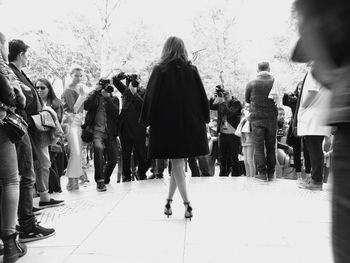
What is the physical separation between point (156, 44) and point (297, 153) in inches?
622

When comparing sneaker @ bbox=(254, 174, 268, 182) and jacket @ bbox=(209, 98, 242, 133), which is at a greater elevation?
jacket @ bbox=(209, 98, 242, 133)

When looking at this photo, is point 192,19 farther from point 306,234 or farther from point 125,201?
point 306,234

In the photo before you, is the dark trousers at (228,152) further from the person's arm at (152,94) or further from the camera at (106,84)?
the person's arm at (152,94)

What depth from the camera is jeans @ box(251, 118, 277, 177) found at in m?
7.15

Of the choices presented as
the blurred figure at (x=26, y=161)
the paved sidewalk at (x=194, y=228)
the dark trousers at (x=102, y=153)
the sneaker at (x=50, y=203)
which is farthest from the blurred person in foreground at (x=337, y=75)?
the dark trousers at (x=102, y=153)

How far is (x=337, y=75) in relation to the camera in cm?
109

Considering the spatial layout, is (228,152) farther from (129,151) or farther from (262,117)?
(129,151)

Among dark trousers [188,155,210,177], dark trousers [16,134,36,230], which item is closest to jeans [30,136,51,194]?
dark trousers [16,134,36,230]

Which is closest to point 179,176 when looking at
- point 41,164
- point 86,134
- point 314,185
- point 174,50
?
point 174,50

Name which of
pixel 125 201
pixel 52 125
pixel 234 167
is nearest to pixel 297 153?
pixel 234 167

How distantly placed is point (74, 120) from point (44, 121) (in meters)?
1.82

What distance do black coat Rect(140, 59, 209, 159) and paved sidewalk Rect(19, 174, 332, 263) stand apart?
2.77 feet

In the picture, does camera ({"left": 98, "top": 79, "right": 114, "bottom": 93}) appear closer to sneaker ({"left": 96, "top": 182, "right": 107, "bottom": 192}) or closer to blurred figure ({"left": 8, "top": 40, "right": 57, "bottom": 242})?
sneaker ({"left": 96, "top": 182, "right": 107, "bottom": 192})

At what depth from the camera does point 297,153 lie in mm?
7430
